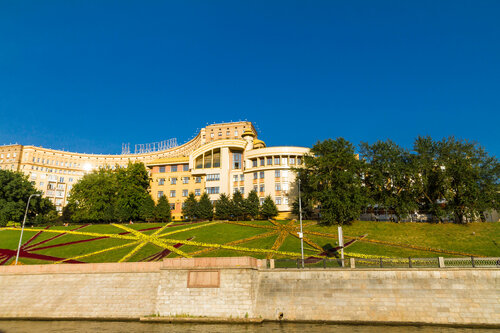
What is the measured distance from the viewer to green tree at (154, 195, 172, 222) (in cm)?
6259

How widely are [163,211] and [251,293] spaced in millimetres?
42832

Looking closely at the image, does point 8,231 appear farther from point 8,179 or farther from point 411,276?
point 411,276

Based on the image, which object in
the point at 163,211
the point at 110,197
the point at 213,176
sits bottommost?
the point at 163,211

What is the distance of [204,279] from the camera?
24.4m

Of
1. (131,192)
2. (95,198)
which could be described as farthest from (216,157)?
Answer: (95,198)

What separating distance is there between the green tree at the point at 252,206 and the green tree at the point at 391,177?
1825cm

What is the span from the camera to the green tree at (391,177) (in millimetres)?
48531

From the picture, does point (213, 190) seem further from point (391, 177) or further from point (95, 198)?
point (391, 177)

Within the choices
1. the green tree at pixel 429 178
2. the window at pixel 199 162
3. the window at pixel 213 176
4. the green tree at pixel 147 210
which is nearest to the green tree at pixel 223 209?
the window at pixel 213 176

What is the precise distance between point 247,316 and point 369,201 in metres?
31.8

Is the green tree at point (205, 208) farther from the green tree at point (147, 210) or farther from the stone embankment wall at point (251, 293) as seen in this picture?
the stone embankment wall at point (251, 293)

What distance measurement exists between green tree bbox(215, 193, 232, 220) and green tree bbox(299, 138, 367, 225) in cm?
1381

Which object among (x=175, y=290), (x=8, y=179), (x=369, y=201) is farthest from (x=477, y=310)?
(x=8, y=179)

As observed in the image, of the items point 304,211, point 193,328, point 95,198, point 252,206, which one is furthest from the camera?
point 95,198
